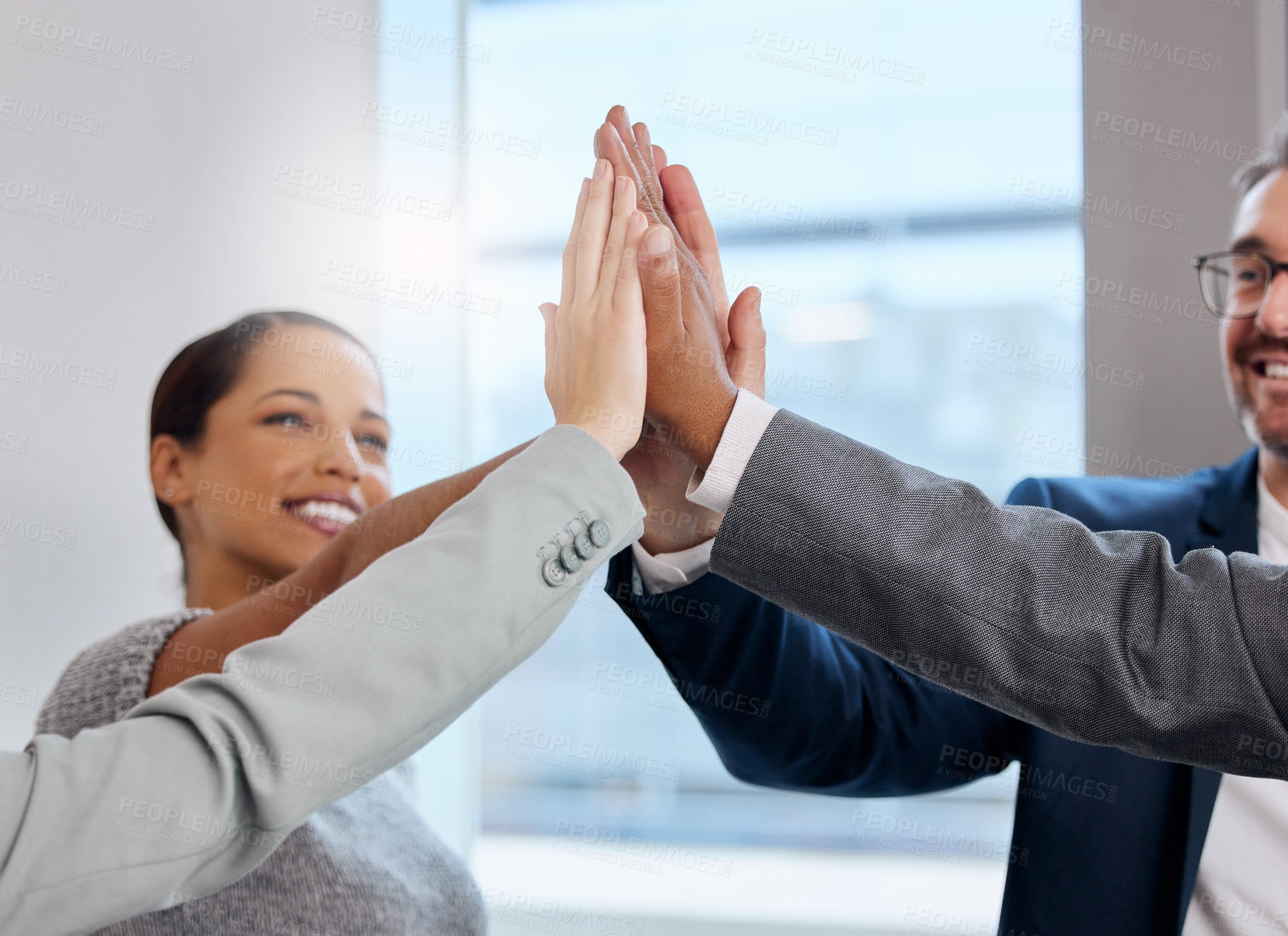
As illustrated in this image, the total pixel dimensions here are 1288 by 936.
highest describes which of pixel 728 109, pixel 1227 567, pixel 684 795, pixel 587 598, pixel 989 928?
pixel 728 109

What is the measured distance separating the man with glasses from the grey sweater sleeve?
501 mm

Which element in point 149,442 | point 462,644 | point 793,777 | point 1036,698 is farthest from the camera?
point 149,442

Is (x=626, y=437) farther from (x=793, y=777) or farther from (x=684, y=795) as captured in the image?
(x=684, y=795)

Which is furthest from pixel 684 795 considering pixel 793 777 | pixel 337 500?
pixel 337 500

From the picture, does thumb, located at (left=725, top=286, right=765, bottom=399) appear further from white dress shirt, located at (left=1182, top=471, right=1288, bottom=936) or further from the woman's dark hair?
the woman's dark hair

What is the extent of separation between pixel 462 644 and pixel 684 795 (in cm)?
138

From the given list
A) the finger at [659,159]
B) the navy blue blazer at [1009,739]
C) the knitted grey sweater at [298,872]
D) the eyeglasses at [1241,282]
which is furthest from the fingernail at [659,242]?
the eyeglasses at [1241,282]

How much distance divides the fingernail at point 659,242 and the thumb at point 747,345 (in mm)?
133

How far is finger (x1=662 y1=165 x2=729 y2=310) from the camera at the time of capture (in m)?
1.06

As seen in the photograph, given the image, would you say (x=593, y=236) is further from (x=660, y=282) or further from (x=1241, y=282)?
(x=1241, y=282)

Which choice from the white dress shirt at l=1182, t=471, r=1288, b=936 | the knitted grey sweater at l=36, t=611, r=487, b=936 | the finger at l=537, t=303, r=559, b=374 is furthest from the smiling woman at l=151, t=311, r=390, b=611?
the white dress shirt at l=1182, t=471, r=1288, b=936

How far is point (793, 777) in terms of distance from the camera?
1227 mm

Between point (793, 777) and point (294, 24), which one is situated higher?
point (294, 24)

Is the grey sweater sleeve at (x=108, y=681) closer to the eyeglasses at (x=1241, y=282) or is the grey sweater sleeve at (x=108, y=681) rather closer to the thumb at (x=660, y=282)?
the thumb at (x=660, y=282)
